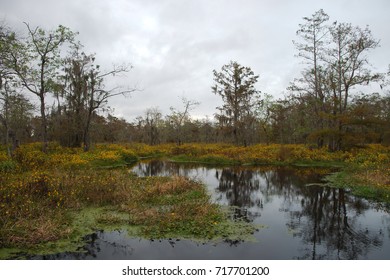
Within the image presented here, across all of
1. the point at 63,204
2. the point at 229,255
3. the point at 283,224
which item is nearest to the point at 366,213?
the point at 283,224

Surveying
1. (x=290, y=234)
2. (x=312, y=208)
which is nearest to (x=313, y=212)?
(x=312, y=208)

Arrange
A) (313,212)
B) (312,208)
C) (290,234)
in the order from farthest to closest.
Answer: (312,208)
(313,212)
(290,234)

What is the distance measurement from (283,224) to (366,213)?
408 cm

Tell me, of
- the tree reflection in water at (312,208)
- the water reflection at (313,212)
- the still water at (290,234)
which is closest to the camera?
the still water at (290,234)

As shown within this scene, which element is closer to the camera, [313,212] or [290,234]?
[290,234]

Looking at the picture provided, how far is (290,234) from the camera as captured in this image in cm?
991

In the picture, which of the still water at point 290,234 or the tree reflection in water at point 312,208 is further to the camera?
the tree reflection in water at point 312,208

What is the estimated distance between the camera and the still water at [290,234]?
26.7ft

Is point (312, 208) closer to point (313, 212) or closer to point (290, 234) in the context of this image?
point (313, 212)

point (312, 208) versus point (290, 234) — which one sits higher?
point (312, 208)

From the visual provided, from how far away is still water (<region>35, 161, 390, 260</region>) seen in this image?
8148mm

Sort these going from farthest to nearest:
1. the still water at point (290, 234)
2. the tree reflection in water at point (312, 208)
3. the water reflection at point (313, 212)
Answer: the tree reflection in water at point (312, 208)
the water reflection at point (313, 212)
the still water at point (290, 234)

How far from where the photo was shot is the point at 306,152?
97.8 feet

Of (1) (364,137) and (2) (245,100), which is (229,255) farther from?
(2) (245,100)
